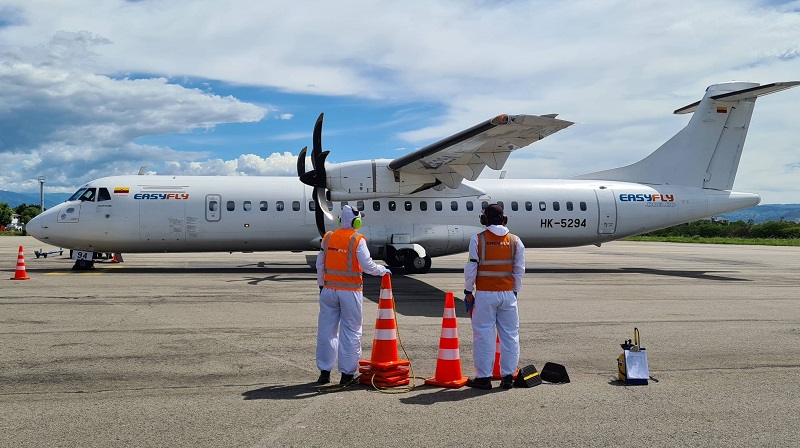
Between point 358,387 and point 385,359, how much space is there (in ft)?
1.30

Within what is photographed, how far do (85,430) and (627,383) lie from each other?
5092mm

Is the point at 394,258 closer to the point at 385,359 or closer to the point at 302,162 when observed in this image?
the point at 302,162

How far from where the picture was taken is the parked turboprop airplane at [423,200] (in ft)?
59.0

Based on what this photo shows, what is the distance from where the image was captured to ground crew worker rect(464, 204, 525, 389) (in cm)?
661

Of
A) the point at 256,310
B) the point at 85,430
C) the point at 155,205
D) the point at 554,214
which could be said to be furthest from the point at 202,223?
the point at 85,430

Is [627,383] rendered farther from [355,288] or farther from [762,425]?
[355,288]

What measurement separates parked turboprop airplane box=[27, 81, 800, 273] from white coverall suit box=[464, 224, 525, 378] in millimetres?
9014

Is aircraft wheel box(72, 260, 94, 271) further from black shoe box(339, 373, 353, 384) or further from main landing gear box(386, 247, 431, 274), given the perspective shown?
black shoe box(339, 373, 353, 384)

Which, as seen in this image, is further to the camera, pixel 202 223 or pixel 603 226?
pixel 603 226

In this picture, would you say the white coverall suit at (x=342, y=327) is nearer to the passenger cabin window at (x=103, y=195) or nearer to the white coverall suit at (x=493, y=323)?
the white coverall suit at (x=493, y=323)

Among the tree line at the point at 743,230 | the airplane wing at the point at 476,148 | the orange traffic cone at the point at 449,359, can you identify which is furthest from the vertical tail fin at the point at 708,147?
the tree line at the point at 743,230

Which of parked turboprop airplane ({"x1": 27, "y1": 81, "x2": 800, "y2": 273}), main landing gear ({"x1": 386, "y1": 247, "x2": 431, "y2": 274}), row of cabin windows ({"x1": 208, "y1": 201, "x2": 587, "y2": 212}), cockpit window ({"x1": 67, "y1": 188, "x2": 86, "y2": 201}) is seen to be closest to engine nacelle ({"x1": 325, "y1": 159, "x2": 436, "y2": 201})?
parked turboprop airplane ({"x1": 27, "y1": 81, "x2": 800, "y2": 273})

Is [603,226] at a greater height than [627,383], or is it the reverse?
[603,226]

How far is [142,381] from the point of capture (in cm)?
664
